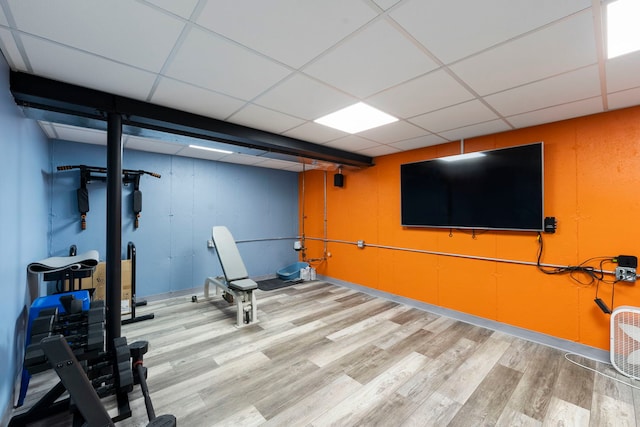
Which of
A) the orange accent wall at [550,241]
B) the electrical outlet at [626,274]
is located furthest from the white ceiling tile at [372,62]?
the electrical outlet at [626,274]

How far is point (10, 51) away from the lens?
1692 mm

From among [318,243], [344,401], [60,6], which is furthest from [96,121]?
[318,243]

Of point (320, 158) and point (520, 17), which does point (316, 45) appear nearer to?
point (520, 17)

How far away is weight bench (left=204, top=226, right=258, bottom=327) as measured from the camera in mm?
3523

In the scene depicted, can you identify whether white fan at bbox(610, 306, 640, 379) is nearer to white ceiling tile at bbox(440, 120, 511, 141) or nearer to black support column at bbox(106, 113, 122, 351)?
white ceiling tile at bbox(440, 120, 511, 141)

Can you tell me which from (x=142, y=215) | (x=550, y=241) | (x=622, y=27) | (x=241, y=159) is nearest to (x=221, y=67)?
(x=622, y=27)

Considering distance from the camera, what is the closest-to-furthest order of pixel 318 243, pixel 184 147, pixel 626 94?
pixel 626 94 → pixel 184 147 → pixel 318 243

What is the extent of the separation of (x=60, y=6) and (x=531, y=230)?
4322 millimetres

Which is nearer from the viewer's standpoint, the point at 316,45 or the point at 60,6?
the point at 60,6

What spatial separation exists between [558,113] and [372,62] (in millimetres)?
2255

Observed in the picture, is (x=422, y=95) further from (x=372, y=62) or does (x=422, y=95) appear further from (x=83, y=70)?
(x=83, y=70)

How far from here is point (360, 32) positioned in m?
1.53

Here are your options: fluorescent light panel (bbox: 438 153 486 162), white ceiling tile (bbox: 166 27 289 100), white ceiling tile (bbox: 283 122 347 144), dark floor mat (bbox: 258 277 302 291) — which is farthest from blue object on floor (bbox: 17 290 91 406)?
fluorescent light panel (bbox: 438 153 486 162)

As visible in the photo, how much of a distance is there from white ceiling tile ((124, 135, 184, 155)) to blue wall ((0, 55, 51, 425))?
3.36 ft
